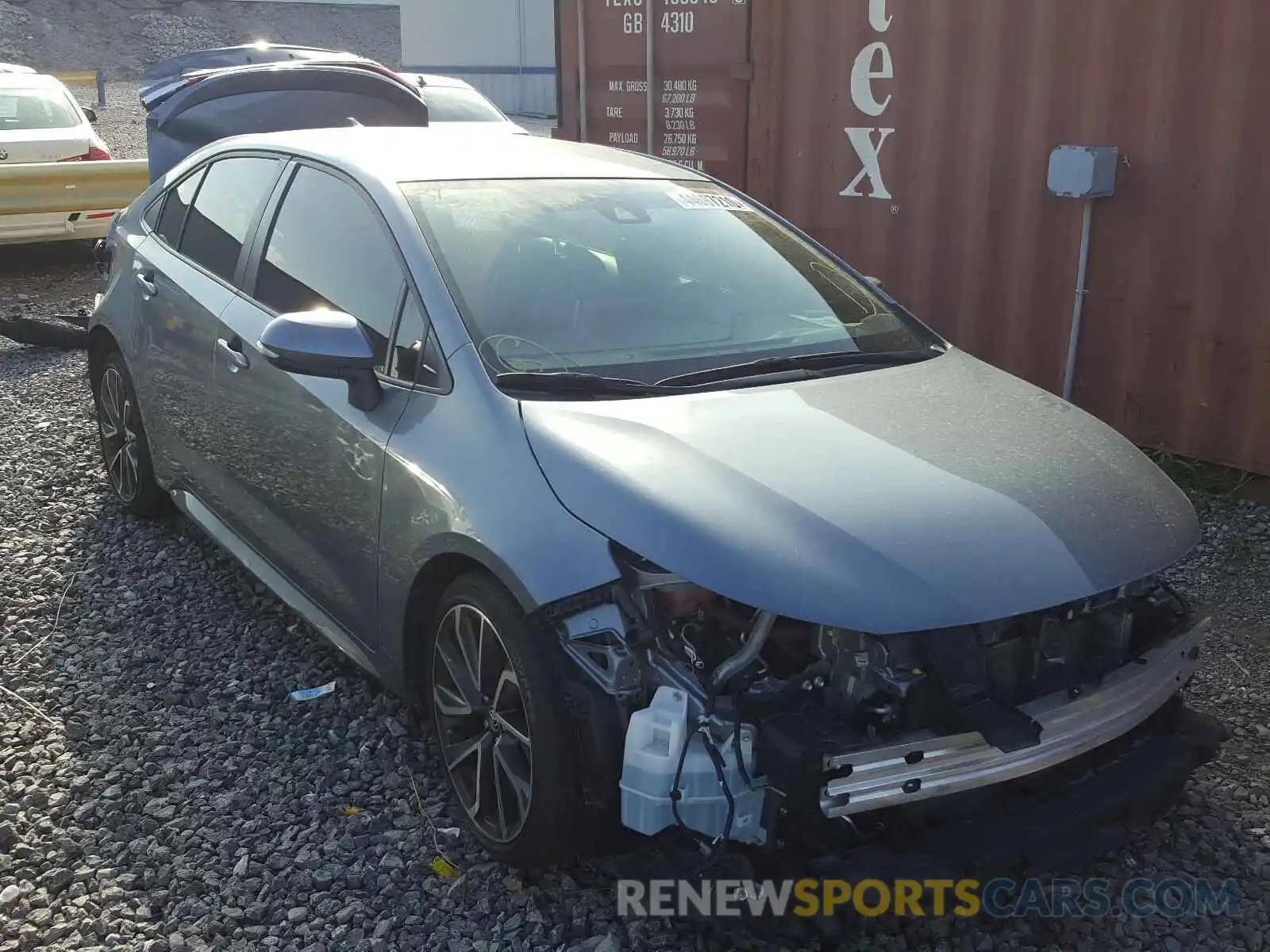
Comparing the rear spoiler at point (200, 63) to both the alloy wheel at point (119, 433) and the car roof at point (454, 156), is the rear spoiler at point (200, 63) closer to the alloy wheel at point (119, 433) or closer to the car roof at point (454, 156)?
the alloy wheel at point (119, 433)

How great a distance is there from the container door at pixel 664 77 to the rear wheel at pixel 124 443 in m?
4.43

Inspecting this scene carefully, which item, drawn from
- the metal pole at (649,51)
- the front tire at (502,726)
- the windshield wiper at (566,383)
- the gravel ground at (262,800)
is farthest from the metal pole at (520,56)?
the front tire at (502,726)

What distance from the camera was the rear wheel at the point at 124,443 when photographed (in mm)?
5109

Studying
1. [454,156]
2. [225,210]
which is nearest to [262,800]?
[454,156]

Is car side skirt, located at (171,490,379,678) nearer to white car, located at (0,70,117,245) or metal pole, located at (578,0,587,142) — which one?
metal pole, located at (578,0,587,142)

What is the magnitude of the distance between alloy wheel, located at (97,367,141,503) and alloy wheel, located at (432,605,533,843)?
2.62 meters

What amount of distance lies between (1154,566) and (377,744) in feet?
7.29

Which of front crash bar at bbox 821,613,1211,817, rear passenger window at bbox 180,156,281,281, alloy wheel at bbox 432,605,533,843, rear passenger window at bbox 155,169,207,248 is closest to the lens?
front crash bar at bbox 821,613,1211,817

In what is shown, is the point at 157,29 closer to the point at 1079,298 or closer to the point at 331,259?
the point at 1079,298

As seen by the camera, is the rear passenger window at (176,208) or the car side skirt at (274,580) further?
the rear passenger window at (176,208)

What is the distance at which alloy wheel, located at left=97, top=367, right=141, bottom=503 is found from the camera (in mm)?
5160

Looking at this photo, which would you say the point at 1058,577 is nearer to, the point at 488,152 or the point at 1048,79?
the point at 488,152

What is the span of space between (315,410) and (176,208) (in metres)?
1.88

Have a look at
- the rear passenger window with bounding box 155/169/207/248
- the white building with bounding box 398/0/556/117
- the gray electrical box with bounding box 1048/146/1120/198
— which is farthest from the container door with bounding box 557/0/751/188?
the white building with bounding box 398/0/556/117
